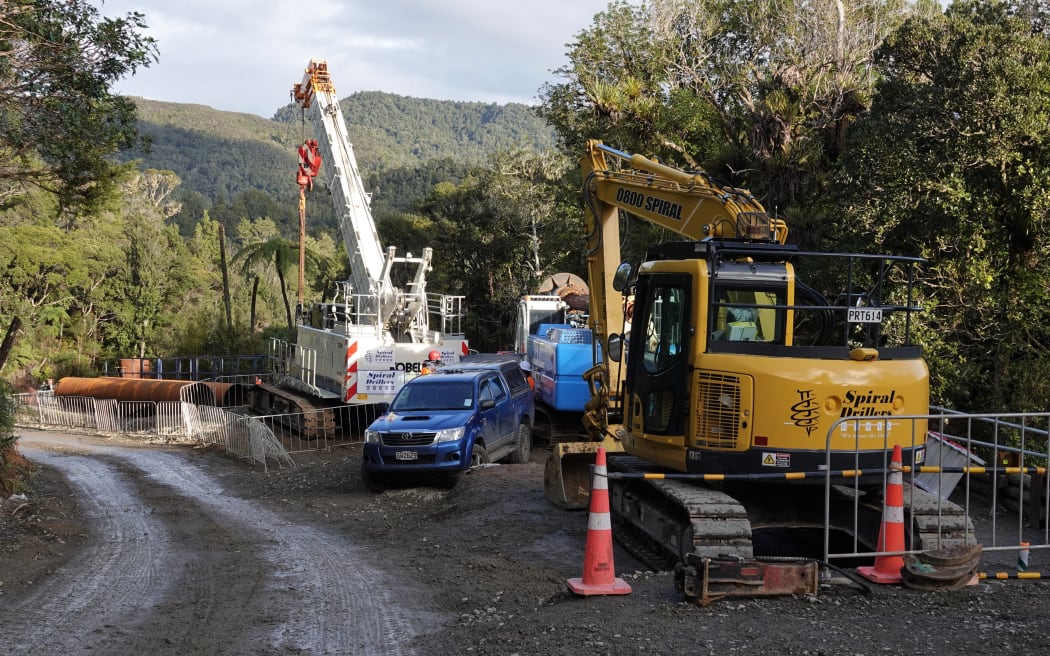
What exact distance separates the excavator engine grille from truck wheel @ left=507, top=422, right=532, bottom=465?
8.58 meters

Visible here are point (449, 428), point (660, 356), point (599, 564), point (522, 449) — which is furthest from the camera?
point (522, 449)

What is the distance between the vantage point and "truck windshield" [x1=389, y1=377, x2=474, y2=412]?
16.0 metres

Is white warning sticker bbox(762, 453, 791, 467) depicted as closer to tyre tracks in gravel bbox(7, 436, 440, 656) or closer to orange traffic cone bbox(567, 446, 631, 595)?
orange traffic cone bbox(567, 446, 631, 595)

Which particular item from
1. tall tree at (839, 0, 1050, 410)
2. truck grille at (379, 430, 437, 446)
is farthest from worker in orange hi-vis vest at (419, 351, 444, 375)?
tall tree at (839, 0, 1050, 410)

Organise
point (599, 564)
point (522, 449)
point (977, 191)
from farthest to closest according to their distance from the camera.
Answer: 1. point (522, 449)
2. point (977, 191)
3. point (599, 564)

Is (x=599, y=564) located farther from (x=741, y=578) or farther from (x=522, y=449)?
(x=522, y=449)

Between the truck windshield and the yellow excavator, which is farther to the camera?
the truck windshield

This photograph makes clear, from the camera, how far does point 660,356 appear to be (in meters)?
9.48

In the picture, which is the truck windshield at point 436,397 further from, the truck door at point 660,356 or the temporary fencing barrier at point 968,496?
the temporary fencing barrier at point 968,496

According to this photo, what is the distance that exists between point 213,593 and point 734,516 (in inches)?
183

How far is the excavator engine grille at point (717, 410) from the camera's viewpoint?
8.47 metres

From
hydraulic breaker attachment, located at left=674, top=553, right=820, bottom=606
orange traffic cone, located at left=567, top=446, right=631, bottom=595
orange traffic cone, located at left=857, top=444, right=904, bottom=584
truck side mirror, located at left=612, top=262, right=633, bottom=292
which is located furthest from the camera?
truck side mirror, located at left=612, top=262, right=633, bottom=292

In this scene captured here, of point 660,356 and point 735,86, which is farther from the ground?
point 735,86

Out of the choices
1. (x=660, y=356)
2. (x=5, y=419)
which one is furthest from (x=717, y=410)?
(x=5, y=419)
